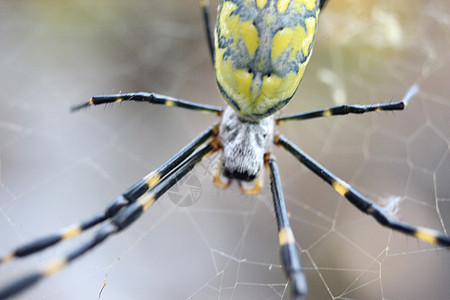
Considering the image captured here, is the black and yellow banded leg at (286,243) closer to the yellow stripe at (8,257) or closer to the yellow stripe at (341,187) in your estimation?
the yellow stripe at (341,187)

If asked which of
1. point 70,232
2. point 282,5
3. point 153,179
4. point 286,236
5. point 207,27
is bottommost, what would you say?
point 286,236

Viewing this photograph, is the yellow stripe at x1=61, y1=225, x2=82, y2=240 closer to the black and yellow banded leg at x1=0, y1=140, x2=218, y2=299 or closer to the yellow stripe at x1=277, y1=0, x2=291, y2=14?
the black and yellow banded leg at x1=0, y1=140, x2=218, y2=299

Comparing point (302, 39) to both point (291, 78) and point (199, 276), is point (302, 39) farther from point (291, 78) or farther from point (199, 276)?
point (199, 276)

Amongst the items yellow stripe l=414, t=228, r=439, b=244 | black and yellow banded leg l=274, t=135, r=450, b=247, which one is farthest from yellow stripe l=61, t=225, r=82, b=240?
yellow stripe l=414, t=228, r=439, b=244

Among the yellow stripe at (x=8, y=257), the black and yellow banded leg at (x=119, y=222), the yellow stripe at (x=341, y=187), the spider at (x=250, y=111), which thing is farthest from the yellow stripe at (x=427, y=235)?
the yellow stripe at (x=8, y=257)

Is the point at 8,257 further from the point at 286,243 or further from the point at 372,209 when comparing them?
the point at 372,209

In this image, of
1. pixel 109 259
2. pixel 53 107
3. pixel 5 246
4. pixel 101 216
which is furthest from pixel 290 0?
pixel 53 107

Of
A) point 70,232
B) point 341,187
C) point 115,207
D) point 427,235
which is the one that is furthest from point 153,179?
point 427,235
